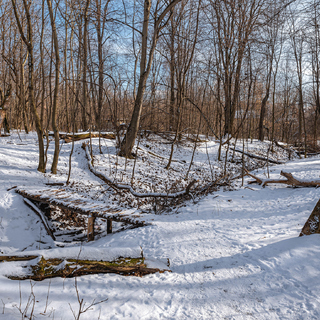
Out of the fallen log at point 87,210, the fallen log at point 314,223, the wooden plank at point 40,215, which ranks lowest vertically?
the wooden plank at point 40,215

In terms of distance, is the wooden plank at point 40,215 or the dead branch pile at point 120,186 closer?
the wooden plank at point 40,215

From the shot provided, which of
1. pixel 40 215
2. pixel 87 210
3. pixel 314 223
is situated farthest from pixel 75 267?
pixel 314 223

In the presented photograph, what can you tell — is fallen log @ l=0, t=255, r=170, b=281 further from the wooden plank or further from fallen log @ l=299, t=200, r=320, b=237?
fallen log @ l=299, t=200, r=320, b=237

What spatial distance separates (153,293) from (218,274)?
1038 millimetres

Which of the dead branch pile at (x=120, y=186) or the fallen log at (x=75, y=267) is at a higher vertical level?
the dead branch pile at (x=120, y=186)

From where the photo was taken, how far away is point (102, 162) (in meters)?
10.8

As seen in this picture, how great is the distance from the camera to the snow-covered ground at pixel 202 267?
2516 mm

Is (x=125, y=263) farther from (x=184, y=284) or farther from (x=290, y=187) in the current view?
(x=290, y=187)

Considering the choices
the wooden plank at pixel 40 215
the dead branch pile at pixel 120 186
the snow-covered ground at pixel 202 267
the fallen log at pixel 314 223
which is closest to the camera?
the snow-covered ground at pixel 202 267

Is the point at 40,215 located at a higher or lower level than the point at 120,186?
lower

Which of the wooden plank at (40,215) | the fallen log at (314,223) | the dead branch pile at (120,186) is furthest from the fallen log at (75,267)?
the dead branch pile at (120,186)

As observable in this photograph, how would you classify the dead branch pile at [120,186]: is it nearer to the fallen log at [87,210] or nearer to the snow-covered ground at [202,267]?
the snow-covered ground at [202,267]

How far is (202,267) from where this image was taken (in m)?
3.44

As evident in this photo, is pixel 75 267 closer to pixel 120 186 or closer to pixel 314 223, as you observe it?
pixel 314 223
